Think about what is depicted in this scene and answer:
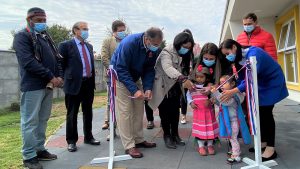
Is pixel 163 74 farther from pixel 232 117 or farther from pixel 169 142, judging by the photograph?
pixel 232 117

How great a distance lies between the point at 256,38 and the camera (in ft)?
15.7

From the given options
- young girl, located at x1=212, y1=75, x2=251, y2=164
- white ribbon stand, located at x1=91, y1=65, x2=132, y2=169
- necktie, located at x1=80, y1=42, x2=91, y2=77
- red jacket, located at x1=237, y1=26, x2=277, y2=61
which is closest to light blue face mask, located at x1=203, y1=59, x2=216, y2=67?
young girl, located at x1=212, y1=75, x2=251, y2=164

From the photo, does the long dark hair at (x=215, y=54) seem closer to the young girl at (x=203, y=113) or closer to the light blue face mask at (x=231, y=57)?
the young girl at (x=203, y=113)

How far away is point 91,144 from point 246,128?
7.92 ft

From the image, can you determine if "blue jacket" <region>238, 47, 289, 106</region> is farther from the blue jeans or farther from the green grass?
the green grass

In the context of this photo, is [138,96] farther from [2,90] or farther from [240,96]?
[2,90]

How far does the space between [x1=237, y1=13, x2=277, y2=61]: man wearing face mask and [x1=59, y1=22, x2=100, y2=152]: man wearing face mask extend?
8.06ft

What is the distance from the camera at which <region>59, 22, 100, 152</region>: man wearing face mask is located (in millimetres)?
4768

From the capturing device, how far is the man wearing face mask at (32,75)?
13.0ft

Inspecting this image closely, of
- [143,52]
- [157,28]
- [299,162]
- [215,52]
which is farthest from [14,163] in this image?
[299,162]

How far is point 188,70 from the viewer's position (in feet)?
16.0

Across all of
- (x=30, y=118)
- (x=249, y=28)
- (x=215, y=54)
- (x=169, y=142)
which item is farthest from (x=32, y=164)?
(x=249, y=28)

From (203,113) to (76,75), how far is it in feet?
6.42

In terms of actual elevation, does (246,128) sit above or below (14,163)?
above
